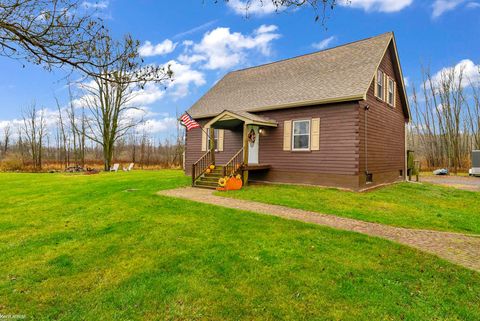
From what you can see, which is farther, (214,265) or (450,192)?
(450,192)

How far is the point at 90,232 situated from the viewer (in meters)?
5.95

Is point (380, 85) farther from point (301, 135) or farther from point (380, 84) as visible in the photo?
point (301, 135)

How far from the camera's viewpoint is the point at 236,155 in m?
11.8

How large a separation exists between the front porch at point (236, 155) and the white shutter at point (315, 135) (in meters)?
1.82

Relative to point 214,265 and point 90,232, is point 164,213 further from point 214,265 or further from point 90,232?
point 214,265

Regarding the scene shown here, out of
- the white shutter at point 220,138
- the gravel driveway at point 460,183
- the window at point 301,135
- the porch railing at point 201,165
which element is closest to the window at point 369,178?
the window at point 301,135

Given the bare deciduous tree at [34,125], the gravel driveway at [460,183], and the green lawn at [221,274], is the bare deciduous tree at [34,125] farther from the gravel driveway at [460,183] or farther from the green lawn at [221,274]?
the gravel driveway at [460,183]

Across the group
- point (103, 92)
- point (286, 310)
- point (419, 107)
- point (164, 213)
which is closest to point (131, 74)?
point (286, 310)

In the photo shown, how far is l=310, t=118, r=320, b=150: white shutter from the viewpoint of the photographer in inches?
455

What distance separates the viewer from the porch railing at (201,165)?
12430 mm

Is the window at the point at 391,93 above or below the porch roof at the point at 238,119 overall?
above

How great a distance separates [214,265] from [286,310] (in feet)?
4.54

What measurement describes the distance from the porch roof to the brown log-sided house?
1.7 inches

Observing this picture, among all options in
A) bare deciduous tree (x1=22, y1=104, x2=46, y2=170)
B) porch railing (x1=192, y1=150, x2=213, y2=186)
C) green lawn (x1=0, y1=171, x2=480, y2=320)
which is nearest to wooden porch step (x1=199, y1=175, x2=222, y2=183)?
porch railing (x1=192, y1=150, x2=213, y2=186)
